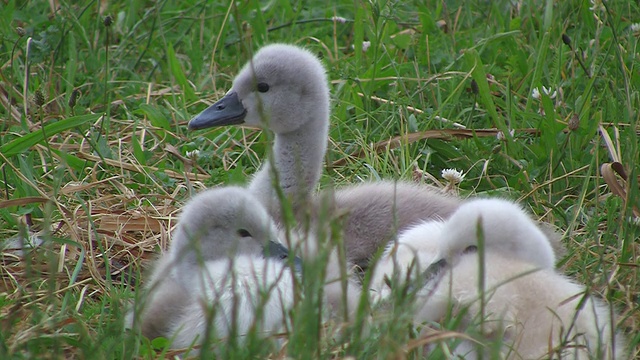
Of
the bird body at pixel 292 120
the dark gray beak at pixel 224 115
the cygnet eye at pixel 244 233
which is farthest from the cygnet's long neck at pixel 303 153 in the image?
the cygnet eye at pixel 244 233

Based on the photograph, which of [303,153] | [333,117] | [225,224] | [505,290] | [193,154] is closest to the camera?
[505,290]

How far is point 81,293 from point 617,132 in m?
2.11

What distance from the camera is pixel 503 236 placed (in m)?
2.95

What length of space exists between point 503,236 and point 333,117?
173 centimetres

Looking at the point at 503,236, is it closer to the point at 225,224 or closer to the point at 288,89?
the point at 225,224

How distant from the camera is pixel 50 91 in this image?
4793mm

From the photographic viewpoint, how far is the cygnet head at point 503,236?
294 cm

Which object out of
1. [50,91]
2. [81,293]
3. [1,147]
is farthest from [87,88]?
[81,293]

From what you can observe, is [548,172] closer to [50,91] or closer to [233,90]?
[233,90]

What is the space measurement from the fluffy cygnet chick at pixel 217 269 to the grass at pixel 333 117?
0.13 m

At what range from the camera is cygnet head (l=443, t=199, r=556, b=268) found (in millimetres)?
2943

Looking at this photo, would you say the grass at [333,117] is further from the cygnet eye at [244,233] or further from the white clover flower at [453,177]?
the cygnet eye at [244,233]

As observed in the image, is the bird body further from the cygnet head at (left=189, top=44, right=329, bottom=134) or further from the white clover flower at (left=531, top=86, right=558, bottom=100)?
the white clover flower at (left=531, top=86, right=558, bottom=100)

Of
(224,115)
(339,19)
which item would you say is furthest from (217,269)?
(339,19)
